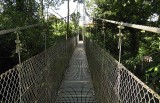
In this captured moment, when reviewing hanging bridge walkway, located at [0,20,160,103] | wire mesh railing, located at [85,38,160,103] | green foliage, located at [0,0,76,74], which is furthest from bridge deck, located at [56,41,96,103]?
wire mesh railing, located at [85,38,160,103]

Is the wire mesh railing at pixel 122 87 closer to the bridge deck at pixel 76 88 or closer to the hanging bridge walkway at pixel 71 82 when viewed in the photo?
the hanging bridge walkway at pixel 71 82

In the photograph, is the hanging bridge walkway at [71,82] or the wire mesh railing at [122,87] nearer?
the wire mesh railing at [122,87]

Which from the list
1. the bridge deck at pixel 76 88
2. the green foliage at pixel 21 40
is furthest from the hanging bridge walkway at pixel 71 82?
the green foliage at pixel 21 40

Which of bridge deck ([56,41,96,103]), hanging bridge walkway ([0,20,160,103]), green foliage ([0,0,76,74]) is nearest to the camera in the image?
hanging bridge walkway ([0,20,160,103])

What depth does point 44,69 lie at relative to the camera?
149 inches

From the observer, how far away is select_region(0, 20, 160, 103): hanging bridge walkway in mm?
1957

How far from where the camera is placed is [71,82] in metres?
7.07

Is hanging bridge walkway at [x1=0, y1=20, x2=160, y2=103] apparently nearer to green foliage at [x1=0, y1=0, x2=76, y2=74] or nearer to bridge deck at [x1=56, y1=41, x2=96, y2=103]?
bridge deck at [x1=56, y1=41, x2=96, y2=103]

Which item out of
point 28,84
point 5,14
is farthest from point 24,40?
point 28,84

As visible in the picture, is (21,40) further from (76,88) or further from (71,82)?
(76,88)

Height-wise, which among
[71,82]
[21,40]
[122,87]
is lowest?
[71,82]

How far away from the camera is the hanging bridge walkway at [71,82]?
196cm

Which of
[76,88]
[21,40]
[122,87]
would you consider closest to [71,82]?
[76,88]

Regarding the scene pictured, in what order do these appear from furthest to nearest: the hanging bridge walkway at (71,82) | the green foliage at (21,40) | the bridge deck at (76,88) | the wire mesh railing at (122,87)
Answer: the green foliage at (21,40) < the bridge deck at (76,88) < the hanging bridge walkway at (71,82) < the wire mesh railing at (122,87)
